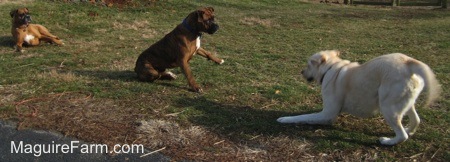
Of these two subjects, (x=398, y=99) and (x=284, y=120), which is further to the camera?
(x=284, y=120)

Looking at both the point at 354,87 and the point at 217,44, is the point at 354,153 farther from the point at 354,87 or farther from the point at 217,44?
the point at 217,44

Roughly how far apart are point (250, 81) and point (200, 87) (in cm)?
87

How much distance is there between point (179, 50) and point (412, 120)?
317 cm

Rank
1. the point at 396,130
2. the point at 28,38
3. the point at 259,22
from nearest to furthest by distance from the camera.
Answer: the point at 396,130, the point at 28,38, the point at 259,22

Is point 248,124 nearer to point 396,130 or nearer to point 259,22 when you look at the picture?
point 396,130

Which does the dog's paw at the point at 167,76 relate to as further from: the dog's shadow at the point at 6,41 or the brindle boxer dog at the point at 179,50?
the dog's shadow at the point at 6,41

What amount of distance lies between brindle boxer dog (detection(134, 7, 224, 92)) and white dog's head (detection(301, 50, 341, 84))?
1635mm

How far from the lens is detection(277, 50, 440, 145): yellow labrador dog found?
3.81m

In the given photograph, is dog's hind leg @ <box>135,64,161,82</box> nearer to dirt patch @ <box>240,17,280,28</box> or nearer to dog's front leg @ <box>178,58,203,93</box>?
dog's front leg @ <box>178,58,203,93</box>

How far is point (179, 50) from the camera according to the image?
6.04 m

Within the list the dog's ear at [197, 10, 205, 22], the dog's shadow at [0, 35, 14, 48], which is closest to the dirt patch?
the dog's shadow at [0, 35, 14, 48]

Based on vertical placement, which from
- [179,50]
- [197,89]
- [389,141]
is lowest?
[389,141]

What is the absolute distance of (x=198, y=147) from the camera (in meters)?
4.07

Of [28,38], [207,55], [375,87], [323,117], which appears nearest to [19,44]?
[28,38]
